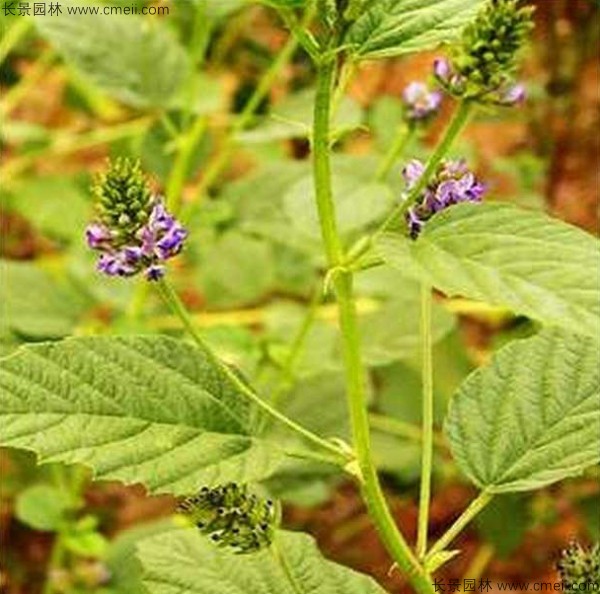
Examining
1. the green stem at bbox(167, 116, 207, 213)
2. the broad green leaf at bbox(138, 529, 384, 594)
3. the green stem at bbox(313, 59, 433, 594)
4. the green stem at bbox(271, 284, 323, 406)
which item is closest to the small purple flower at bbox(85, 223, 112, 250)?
the green stem at bbox(313, 59, 433, 594)

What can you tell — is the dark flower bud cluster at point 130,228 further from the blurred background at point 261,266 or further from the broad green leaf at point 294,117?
the broad green leaf at point 294,117

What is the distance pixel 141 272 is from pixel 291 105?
3.46ft

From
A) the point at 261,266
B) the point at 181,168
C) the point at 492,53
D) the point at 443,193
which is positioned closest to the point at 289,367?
the point at 181,168

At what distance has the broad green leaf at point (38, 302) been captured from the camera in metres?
1.63

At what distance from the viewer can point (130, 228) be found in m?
0.83

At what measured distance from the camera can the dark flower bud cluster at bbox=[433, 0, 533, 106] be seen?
0.78 meters

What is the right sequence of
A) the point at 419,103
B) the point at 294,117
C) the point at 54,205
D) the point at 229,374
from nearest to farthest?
the point at 229,374, the point at 419,103, the point at 294,117, the point at 54,205

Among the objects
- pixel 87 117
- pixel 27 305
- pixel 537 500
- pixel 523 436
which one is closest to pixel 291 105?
pixel 27 305

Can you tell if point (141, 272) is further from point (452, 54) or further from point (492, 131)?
point (492, 131)

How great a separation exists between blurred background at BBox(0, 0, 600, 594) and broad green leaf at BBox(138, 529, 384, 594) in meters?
0.38

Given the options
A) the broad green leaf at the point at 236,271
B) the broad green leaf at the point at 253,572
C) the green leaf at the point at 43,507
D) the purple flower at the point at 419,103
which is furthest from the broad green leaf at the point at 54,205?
the broad green leaf at the point at 253,572

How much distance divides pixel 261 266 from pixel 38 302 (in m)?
0.32

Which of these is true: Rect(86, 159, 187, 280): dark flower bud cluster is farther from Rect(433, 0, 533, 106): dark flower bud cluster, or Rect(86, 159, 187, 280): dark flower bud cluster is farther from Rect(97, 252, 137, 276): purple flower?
Rect(433, 0, 533, 106): dark flower bud cluster

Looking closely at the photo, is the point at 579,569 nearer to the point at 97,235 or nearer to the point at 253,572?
the point at 253,572
